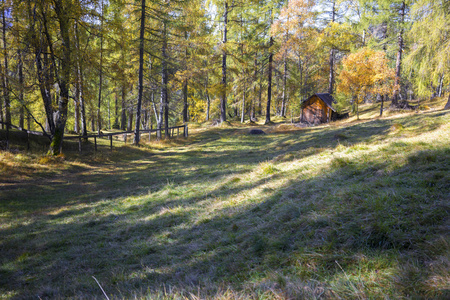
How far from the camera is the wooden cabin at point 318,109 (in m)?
32.3

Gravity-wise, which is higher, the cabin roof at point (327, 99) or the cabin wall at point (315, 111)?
the cabin roof at point (327, 99)

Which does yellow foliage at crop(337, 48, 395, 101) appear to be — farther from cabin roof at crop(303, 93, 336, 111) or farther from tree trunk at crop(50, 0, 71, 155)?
tree trunk at crop(50, 0, 71, 155)

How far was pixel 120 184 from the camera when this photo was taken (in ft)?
32.7

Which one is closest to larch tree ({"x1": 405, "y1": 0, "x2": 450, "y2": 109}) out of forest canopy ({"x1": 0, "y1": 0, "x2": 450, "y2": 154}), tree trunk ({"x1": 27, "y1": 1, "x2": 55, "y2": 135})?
forest canopy ({"x1": 0, "y1": 0, "x2": 450, "y2": 154})

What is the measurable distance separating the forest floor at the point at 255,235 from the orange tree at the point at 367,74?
80.8 feet

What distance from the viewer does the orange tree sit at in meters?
Answer: 26.4

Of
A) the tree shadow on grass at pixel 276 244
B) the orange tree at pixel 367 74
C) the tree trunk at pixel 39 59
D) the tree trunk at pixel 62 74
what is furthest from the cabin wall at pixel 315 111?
the tree trunk at pixel 39 59

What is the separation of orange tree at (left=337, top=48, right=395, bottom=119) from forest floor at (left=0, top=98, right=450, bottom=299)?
24616 mm

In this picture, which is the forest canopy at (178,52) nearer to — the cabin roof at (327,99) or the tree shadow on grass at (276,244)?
the cabin roof at (327,99)

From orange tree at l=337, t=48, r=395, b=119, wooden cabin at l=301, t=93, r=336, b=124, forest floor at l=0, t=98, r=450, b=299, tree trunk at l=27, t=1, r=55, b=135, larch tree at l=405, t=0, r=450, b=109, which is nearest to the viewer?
forest floor at l=0, t=98, r=450, b=299

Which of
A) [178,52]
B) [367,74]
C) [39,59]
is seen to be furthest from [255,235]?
[367,74]

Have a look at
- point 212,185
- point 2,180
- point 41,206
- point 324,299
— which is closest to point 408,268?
point 324,299

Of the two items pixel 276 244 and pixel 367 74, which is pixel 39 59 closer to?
pixel 276 244

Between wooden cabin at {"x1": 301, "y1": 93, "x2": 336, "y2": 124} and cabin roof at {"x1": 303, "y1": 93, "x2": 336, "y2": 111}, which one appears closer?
cabin roof at {"x1": 303, "y1": 93, "x2": 336, "y2": 111}
